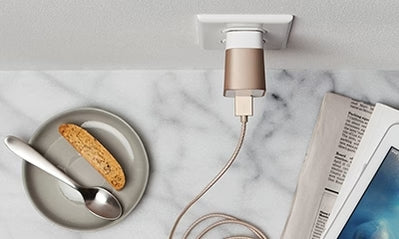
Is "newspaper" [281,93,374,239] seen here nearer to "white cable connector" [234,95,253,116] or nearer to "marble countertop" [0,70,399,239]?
"marble countertop" [0,70,399,239]

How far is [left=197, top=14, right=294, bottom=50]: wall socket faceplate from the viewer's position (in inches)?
25.2

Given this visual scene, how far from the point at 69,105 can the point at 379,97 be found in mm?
378

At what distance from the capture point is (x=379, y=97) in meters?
0.86

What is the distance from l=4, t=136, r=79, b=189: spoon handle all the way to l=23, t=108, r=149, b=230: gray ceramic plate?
1 cm

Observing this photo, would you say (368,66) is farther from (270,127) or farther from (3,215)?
(3,215)

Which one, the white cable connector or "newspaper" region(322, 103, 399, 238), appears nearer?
the white cable connector

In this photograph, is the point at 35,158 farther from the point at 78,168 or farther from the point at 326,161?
the point at 326,161

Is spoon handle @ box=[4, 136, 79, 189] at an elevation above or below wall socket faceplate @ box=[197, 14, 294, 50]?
below

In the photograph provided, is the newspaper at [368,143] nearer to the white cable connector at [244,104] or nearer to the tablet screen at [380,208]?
the tablet screen at [380,208]

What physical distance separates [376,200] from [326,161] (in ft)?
0.24

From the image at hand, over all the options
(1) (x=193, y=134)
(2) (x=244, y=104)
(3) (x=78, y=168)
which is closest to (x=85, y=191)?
(3) (x=78, y=168)

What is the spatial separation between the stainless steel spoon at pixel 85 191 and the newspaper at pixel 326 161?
8.2 inches

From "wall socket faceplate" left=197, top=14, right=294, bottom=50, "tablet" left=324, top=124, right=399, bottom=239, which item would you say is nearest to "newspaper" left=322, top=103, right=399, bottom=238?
"tablet" left=324, top=124, right=399, bottom=239

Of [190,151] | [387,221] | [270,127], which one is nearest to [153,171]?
[190,151]
